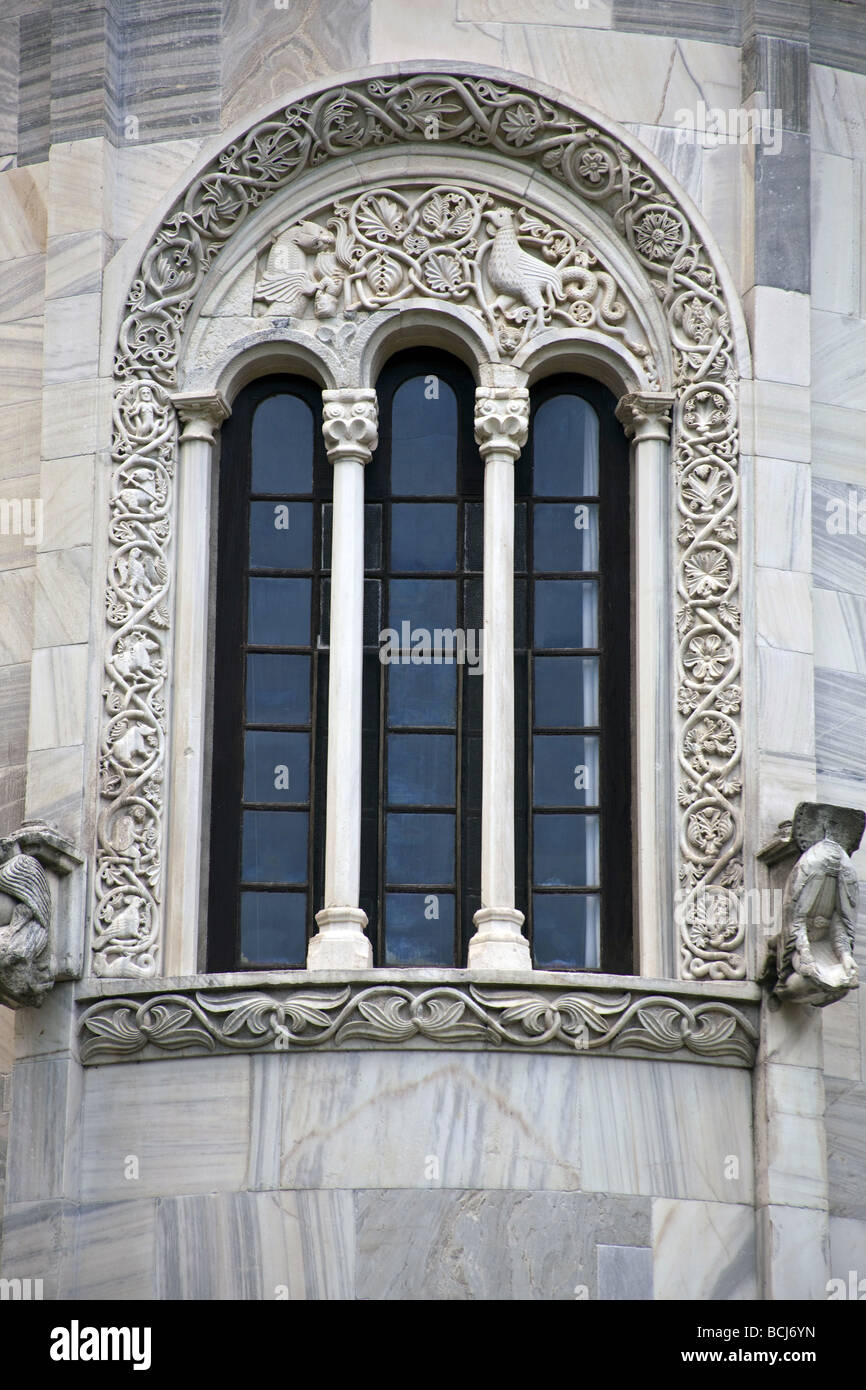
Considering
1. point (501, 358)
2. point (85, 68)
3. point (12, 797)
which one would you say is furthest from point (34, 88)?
point (12, 797)

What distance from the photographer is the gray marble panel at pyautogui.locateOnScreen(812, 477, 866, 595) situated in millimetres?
15234

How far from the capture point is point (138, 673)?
14.8 metres

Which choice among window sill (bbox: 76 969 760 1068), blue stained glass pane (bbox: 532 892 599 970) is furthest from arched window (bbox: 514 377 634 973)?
window sill (bbox: 76 969 760 1068)

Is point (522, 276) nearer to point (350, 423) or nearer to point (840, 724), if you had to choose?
point (350, 423)

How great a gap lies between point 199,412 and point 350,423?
908 millimetres

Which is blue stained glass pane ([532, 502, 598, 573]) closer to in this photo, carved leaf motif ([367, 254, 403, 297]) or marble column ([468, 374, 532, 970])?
marble column ([468, 374, 532, 970])

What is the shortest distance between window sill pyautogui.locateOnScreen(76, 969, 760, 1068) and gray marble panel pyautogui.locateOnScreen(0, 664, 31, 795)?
5.64 ft

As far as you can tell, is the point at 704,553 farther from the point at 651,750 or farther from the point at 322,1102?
the point at 322,1102

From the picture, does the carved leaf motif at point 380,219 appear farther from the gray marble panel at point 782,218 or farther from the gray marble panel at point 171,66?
the gray marble panel at point 782,218

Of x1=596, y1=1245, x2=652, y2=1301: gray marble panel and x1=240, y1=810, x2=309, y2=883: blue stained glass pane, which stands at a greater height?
x1=240, y1=810, x2=309, y2=883: blue stained glass pane

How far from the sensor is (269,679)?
49.7 feet

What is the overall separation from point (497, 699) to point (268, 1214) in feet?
10.2
